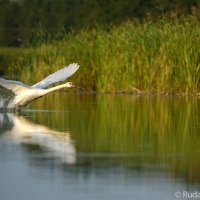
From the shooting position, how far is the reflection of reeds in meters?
12.1

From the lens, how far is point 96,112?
19641 mm

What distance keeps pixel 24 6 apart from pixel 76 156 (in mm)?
57183

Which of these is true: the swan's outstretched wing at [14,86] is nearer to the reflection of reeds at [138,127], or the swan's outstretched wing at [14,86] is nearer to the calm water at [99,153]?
the calm water at [99,153]

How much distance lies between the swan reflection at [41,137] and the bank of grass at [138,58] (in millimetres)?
8727

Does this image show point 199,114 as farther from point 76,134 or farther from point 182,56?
point 182,56

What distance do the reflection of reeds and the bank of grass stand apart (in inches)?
50.9

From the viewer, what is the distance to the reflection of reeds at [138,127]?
12.1m

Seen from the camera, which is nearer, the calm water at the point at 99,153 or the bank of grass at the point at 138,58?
the calm water at the point at 99,153

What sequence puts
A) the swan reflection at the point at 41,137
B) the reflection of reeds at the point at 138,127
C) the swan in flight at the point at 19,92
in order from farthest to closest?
the swan in flight at the point at 19,92 < the swan reflection at the point at 41,137 < the reflection of reeds at the point at 138,127

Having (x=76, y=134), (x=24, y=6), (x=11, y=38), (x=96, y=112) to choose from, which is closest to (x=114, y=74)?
(x=96, y=112)

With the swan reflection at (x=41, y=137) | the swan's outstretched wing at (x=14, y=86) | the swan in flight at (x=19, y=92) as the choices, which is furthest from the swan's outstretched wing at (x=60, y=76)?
the swan reflection at (x=41, y=137)

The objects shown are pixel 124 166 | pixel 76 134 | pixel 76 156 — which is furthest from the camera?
pixel 76 134

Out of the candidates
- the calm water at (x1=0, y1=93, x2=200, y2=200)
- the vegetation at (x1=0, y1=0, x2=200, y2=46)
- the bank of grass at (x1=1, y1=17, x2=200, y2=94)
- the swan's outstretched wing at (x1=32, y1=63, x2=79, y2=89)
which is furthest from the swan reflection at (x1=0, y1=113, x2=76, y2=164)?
the vegetation at (x1=0, y1=0, x2=200, y2=46)

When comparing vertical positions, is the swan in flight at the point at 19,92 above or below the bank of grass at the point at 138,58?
below
